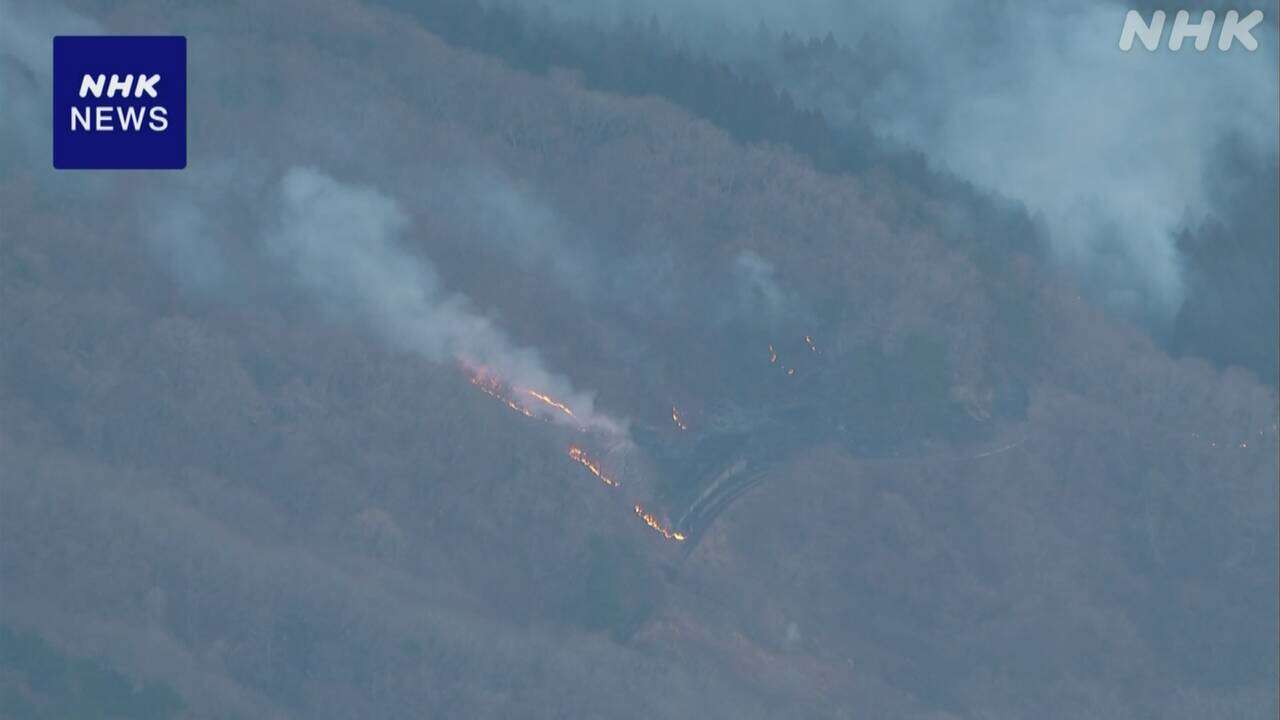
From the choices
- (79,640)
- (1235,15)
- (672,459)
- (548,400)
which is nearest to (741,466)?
(672,459)

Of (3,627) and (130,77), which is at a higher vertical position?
(130,77)

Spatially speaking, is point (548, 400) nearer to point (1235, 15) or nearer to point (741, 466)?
point (741, 466)

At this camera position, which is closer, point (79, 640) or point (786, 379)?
point (79, 640)

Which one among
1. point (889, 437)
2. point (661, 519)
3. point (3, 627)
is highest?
point (889, 437)

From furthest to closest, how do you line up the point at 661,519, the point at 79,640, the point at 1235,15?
the point at 1235,15 → the point at 661,519 → the point at 79,640
